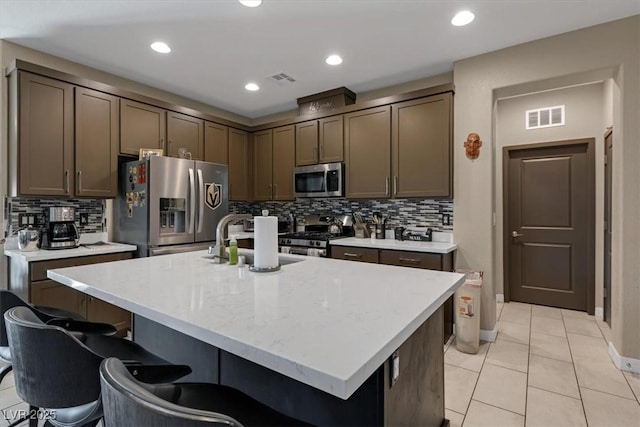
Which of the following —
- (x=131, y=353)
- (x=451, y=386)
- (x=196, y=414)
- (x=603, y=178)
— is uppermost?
(x=603, y=178)

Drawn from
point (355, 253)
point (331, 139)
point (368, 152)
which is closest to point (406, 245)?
point (355, 253)

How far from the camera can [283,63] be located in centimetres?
321

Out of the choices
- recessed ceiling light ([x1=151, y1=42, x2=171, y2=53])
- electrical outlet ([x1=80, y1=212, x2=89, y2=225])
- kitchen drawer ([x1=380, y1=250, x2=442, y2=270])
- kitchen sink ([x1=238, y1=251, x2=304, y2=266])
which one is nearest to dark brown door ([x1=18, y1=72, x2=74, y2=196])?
electrical outlet ([x1=80, y1=212, x2=89, y2=225])

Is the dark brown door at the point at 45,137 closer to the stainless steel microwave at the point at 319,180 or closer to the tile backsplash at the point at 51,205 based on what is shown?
the tile backsplash at the point at 51,205

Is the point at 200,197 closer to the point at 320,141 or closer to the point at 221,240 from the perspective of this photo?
the point at 320,141

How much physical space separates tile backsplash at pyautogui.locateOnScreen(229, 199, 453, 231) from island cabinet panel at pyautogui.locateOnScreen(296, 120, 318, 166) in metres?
0.62

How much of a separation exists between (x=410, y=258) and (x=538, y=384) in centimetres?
129

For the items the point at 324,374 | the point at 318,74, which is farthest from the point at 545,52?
the point at 324,374

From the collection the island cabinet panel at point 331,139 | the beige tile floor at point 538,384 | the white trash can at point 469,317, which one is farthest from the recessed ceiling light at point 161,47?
the white trash can at point 469,317

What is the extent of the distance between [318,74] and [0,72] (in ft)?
9.29

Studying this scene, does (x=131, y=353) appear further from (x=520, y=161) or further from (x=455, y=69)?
(x=520, y=161)

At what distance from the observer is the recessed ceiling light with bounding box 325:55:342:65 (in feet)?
10.1

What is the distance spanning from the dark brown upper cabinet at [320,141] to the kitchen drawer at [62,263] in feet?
7.57

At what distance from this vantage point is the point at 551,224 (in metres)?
3.98
